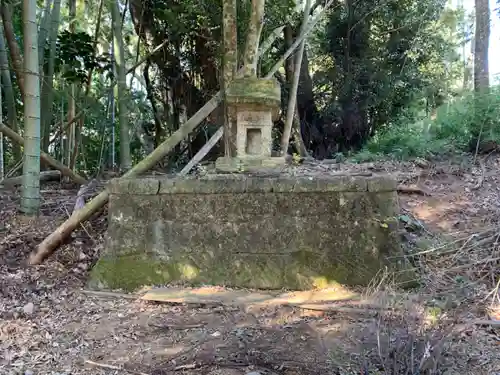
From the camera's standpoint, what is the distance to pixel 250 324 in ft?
9.25

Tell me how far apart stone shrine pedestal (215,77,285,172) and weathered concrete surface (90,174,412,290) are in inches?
16.7

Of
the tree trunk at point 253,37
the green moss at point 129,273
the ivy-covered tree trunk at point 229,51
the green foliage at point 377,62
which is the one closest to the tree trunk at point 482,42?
the green foliage at point 377,62

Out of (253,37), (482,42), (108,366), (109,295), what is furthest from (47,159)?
(482,42)

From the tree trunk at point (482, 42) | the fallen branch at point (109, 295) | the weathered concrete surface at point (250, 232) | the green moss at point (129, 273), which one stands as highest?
the tree trunk at point (482, 42)

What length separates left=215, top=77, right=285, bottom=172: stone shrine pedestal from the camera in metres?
4.06

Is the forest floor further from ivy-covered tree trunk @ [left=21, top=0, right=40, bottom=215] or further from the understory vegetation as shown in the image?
the understory vegetation

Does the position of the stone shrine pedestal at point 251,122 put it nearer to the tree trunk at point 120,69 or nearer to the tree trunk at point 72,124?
the tree trunk at point 120,69

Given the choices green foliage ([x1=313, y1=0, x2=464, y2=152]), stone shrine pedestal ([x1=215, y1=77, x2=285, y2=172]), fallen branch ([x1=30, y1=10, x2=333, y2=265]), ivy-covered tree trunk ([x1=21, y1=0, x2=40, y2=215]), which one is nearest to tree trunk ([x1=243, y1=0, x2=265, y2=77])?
stone shrine pedestal ([x1=215, y1=77, x2=285, y2=172])

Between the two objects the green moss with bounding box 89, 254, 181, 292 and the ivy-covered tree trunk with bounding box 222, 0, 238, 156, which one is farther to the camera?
the ivy-covered tree trunk with bounding box 222, 0, 238, 156

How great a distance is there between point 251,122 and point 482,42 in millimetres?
5271

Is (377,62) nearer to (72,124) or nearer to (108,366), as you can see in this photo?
(72,124)

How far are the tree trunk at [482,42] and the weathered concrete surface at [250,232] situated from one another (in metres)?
4.87

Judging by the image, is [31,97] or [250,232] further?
[31,97]

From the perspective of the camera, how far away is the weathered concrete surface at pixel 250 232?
139 inches
